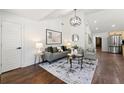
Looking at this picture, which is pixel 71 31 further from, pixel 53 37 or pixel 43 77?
pixel 43 77

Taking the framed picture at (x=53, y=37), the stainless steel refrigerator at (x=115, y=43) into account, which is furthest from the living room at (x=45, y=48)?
the stainless steel refrigerator at (x=115, y=43)

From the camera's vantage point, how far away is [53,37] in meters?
5.73

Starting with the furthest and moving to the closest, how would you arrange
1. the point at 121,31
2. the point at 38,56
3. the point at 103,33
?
the point at 103,33, the point at 121,31, the point at 38,56

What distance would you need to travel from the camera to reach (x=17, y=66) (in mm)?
3777

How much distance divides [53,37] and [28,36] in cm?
184

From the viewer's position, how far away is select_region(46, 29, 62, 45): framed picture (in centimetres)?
530

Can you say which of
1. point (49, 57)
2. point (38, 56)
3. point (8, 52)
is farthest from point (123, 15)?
point (8, 52)

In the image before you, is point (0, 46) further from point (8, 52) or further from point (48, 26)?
point (48, 26)

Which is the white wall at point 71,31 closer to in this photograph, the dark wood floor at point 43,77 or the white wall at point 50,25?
the white wall at point 50,25

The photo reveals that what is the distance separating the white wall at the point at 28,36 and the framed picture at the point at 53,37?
0.68 meters

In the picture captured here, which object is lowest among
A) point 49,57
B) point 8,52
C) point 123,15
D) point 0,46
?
point 49,57

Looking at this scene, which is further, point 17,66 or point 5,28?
point 17,66
